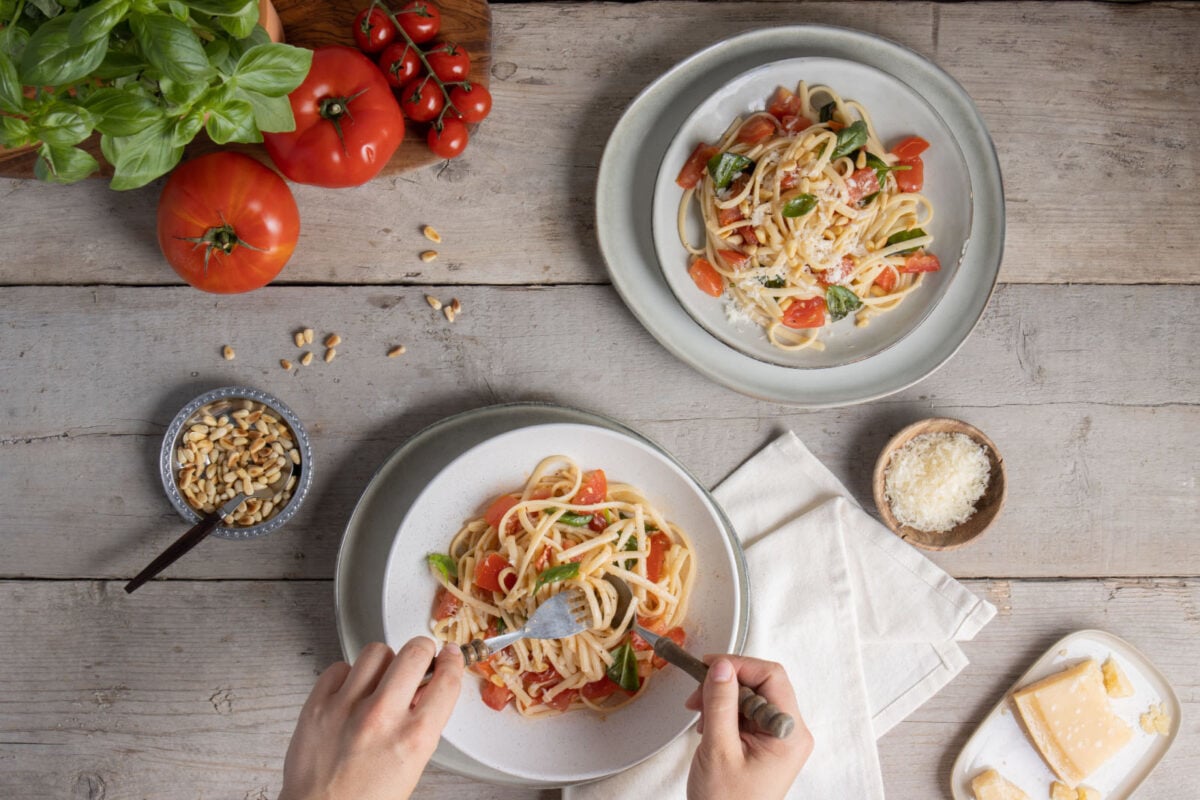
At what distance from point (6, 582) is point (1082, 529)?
3295mm

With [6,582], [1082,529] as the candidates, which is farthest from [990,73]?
[6,582]

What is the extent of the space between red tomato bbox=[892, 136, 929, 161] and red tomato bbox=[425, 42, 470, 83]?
1229mm

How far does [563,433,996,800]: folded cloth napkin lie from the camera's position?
2689mm

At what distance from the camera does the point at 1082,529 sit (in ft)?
9.36

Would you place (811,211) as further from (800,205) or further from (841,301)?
(841,301)

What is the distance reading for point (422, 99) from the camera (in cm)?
248

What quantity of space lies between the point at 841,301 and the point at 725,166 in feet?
1.63

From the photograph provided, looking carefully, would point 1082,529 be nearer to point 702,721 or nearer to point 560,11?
point 702,721

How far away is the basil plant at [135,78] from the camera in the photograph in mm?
1672

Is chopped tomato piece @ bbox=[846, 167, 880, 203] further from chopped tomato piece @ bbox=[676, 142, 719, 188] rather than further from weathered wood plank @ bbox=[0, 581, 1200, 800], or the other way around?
weathered wood plank @ bbox=[0, 581, 1200, 800]

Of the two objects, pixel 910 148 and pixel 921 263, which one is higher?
pixel 910 148

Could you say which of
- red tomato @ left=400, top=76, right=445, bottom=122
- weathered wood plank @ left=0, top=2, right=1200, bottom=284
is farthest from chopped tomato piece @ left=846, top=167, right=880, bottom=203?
red tomato @ left=400, top=76, right=445, bottom=122

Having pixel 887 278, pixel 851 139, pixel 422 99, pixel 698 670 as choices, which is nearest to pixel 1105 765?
pixel 698 670

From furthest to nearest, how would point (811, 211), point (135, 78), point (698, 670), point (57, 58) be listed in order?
point (811, 211)
point (698, 670)
point (135, 78)
point (57, 58)
